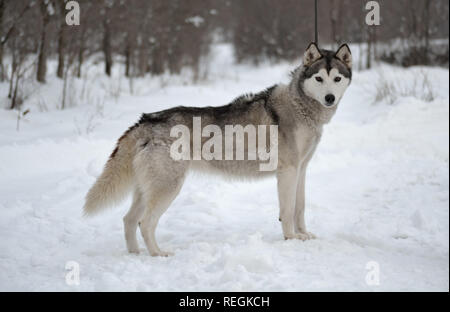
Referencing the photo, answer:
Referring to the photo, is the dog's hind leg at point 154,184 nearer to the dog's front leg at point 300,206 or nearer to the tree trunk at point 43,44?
the dog's front leg at point 300,206

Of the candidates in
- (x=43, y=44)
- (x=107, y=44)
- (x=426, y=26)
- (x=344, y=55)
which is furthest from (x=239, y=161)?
(x=426, y=26)

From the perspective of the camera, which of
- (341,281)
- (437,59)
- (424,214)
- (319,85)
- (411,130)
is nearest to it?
(341,281)

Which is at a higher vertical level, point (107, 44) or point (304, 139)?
point (107, 44)

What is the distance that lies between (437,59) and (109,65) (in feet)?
42.7

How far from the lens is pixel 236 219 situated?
4504mm

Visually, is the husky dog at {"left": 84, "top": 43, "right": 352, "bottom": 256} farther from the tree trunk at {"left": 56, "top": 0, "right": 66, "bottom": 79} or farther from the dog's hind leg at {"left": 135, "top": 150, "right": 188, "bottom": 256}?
the tree trunk at {"left": 56, "top": 0, "right": 66, "bottom": 79}

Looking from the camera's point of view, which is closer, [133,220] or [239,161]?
[133,220]

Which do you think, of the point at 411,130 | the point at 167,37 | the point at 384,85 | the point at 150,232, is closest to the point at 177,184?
the point at 150,232

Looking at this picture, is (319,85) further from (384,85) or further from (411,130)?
(384,85)

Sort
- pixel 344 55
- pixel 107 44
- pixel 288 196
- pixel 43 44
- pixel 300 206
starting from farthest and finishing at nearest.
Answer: pixel 107 44 < pixel 43 44 < pixel 300 206 < pixel 344 55 < pixel 288 196

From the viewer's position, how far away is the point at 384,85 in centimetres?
1044

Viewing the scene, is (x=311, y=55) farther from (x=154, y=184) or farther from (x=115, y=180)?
(x=115, y=180)

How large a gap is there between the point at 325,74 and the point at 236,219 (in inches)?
75.5

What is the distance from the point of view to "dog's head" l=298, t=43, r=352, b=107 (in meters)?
3.64
